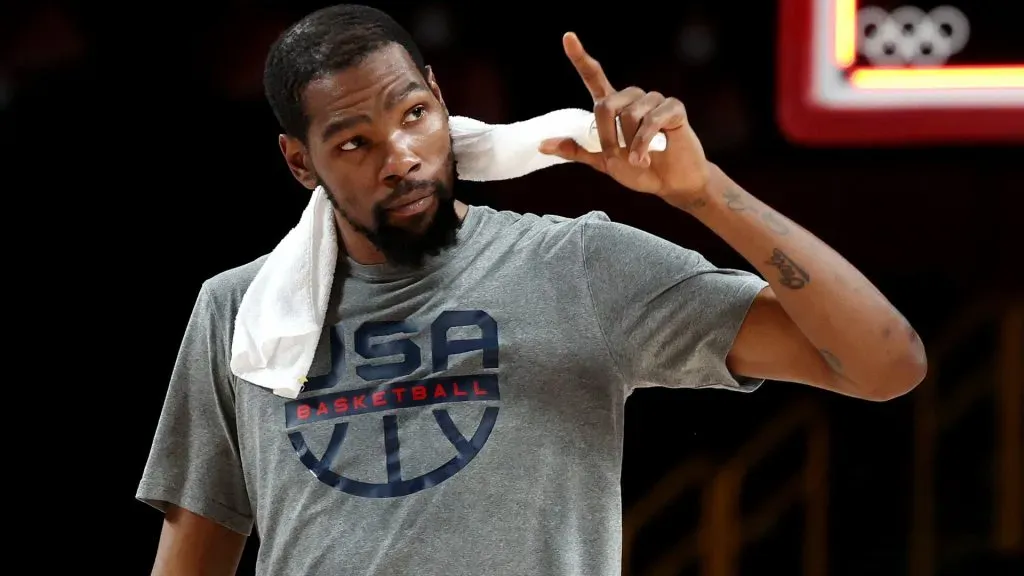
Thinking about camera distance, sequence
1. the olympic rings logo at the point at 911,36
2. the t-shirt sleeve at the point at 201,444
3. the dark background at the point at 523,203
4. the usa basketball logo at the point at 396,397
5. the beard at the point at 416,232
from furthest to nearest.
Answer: the dark background at the point at 523,203, the olympic rings logo at the point at 911,36, the t-shirt sleeve at the point at 201,444, the beard at the point at 416,232, the usa basketball logo at the point at 396,397

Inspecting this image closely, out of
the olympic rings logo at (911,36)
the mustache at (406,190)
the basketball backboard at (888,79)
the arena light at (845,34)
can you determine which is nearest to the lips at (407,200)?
the mustache at (406,190)

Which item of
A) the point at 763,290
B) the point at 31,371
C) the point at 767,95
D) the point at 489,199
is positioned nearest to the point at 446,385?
the point at 763,290

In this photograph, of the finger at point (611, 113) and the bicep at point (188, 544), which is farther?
the bicep at point (188, 544)

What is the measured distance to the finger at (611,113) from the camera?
1.56 metres

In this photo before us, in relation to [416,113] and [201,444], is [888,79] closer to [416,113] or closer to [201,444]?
[416,113]

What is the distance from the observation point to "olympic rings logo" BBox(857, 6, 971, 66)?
2959 millimetres

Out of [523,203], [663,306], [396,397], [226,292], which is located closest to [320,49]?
[226,292]

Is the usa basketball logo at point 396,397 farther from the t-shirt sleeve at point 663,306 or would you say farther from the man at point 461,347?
the t-shirt sleeve at point 663,306

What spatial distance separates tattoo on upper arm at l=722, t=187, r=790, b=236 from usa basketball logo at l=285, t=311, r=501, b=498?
0.35 meters

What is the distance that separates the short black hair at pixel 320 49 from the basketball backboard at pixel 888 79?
3.75 feet

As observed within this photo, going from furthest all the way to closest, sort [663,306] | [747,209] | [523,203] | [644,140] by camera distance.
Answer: [523,203] → [663,306] → [747,209] → [644,140]

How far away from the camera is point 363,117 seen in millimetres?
1843

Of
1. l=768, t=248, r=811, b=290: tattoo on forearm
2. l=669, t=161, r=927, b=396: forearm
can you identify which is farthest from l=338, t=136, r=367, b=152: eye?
l=768, t=248, r=811, b=290: tattoo on forearm

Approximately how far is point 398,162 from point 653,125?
42 centimetres
